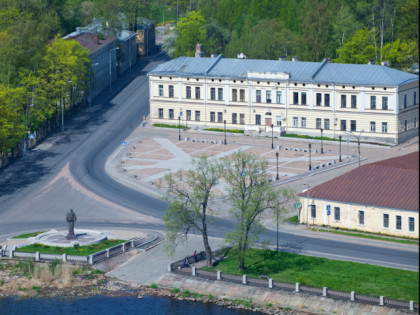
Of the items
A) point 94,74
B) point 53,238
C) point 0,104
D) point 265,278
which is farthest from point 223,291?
point 94,74

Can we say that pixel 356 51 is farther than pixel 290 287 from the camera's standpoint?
Yes

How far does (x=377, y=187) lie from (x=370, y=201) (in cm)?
197

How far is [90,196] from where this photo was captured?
4437 inches

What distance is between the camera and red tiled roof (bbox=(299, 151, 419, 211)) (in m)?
90.4

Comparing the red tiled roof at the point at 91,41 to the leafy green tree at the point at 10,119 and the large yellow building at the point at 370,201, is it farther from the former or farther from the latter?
the large yellow building at the point at 370,201

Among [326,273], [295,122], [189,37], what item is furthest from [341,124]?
[326,273]

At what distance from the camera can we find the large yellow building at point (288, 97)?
134125mm

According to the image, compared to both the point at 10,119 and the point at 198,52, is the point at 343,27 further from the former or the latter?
the point at 10,119

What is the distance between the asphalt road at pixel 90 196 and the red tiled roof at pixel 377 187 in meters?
3.95

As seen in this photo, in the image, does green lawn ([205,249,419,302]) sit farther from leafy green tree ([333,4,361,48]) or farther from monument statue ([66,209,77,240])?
leafy green tree ([333,4,361,48])

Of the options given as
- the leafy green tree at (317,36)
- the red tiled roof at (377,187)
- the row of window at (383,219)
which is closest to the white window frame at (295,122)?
the leafy green tree at (317,36)

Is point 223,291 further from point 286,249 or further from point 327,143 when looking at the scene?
point 327,143

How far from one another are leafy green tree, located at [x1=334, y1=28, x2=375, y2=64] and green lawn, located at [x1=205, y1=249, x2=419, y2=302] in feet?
239

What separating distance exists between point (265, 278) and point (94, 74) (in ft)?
279
